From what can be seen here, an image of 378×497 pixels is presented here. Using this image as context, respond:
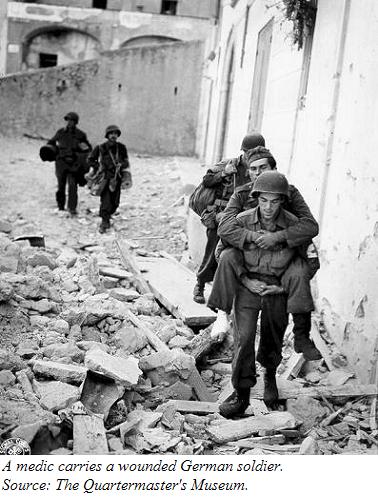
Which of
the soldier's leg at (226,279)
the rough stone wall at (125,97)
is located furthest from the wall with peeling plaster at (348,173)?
the rough stone wall at (125,97)

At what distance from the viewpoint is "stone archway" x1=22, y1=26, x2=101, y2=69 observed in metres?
27.5

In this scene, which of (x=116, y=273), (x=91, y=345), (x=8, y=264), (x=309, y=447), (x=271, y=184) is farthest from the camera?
(x=116, y=273)

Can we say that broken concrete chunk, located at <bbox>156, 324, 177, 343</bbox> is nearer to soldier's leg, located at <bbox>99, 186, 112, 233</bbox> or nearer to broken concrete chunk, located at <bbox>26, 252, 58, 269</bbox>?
broken concrete chunk, located at <bbox>26, 252, 58, 269</bbox>

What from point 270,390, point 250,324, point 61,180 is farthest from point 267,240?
point 61,180

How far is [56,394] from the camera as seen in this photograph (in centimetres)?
414

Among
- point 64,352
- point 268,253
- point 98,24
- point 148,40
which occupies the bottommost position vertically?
point 64,352

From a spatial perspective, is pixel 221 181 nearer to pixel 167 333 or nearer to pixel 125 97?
pixel 167 333

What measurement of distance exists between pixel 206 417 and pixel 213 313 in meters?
1.99

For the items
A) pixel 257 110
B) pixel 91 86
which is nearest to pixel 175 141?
pixel 91 86

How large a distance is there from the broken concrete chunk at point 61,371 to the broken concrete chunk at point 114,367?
0.64ft

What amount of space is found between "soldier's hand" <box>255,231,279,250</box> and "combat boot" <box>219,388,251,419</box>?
101 centimetres

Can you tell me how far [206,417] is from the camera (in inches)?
168

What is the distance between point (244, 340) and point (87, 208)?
8.12m
